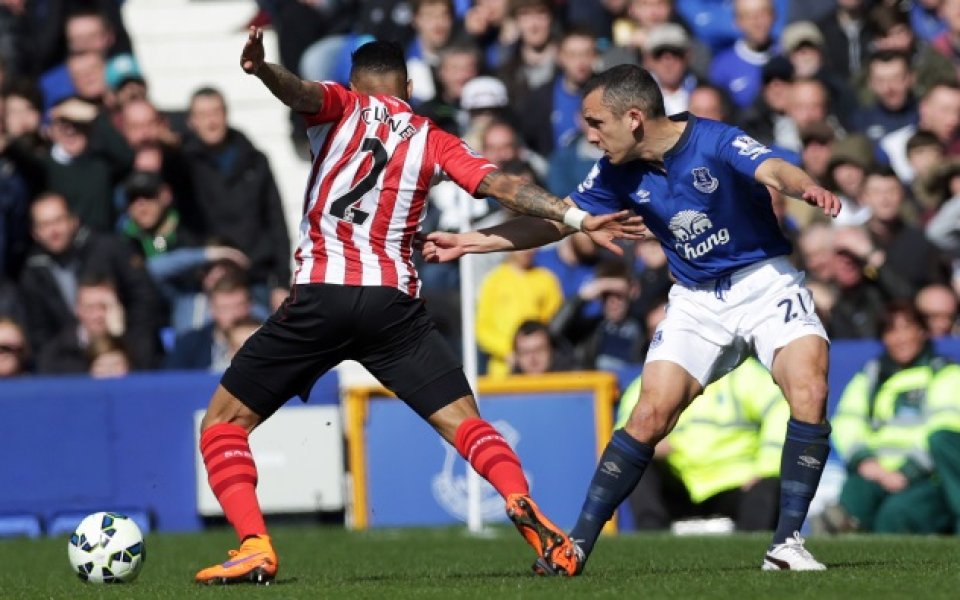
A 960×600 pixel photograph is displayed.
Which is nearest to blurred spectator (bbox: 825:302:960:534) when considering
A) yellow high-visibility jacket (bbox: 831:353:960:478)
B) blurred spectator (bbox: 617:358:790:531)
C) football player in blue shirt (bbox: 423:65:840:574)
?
yellow high-visibility jacket (bbox: 831:353:960:478)

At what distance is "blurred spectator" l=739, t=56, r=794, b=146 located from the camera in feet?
55.4

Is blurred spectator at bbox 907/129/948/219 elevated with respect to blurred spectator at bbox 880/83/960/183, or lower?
lower

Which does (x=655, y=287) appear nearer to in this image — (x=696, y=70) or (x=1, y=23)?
(x=696, y=70)

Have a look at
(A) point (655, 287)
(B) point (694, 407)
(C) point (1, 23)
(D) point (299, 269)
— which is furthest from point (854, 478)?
(C) point (1, 23)

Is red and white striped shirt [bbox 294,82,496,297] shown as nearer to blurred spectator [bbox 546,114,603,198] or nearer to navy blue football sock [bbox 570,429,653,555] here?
navy blue football sock [bbox 570,429,653,555]

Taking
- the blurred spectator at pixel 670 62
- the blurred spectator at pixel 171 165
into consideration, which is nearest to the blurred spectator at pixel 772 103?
the blurred spectator at pixel 670 62

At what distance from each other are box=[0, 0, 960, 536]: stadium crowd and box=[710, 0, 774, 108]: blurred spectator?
0.02 m

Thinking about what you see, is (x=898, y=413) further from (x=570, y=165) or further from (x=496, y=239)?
(x=496, y=239)

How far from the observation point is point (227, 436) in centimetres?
919

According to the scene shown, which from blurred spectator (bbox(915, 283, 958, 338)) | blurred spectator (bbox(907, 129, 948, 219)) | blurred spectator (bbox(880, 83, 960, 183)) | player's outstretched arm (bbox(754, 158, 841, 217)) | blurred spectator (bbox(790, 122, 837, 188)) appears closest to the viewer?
player's outstretched arm (bbox(754, 158, 841, 217))

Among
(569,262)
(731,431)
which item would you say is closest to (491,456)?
(731,431)

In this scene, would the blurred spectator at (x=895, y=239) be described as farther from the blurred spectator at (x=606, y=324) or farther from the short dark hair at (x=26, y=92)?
the short dark hair at (x=26, y=92)

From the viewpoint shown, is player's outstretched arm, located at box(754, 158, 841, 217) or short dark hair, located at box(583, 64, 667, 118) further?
short dark hair, located at box(583, 64, 667, 118)

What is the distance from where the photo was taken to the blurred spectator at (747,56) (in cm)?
1780
